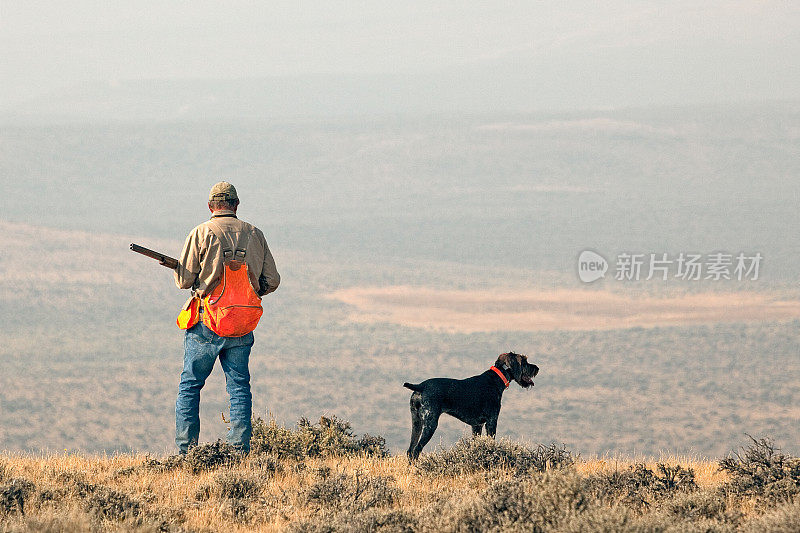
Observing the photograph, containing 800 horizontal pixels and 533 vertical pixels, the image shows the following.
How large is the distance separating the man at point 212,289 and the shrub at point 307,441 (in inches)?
21.4

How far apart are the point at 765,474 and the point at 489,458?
7.21ft

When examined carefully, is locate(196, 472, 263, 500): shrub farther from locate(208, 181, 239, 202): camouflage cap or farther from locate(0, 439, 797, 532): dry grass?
locate(208, 181, 239, 202): camouflage cap

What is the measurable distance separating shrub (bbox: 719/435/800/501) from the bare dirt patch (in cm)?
5729

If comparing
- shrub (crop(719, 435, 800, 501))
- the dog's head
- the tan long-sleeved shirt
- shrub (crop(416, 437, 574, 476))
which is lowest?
shrub (crop(416, 437, 574, 476))

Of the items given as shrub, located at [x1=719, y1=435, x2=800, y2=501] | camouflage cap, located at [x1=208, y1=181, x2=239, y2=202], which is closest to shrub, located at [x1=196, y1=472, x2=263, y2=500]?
camouflage cap, located at [x1=208, y1=181, x2=239, y2=202]

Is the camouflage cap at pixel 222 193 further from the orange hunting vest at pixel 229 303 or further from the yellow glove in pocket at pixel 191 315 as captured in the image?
the yellow glove in pocket at pixel 191 315

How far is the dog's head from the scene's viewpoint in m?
10.3

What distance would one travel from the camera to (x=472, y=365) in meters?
57.7

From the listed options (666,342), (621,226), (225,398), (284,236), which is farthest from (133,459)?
(621,226)

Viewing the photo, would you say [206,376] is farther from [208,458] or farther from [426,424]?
[426,424]

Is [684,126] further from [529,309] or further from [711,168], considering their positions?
[529,309]

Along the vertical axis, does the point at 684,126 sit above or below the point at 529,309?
above

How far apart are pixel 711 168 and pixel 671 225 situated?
159 feet

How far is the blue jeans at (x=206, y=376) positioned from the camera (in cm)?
948
